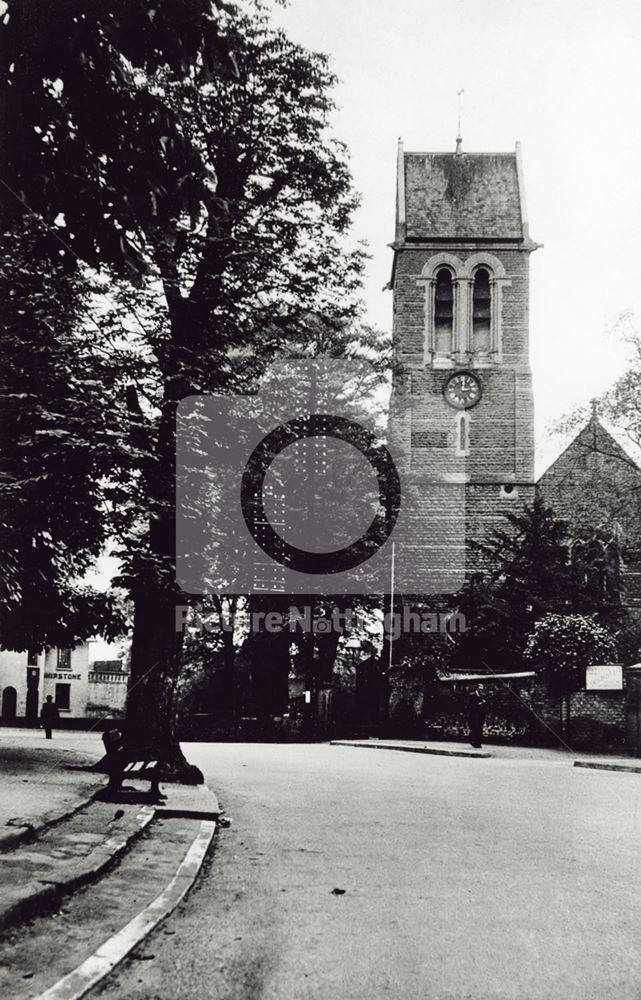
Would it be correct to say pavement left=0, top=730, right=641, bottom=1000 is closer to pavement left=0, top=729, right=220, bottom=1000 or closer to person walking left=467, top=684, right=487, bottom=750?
pavement left=0, top=729, right=220, bottom=1000

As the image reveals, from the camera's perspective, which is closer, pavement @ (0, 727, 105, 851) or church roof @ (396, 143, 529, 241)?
pavement @ (0, 727, 105, 851)

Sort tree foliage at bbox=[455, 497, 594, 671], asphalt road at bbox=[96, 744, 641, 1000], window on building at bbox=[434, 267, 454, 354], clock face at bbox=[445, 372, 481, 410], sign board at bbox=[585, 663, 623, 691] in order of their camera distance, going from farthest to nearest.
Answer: window on building at bbox=[434, 267, 454, 354]
clock face at bbox=[445, 372, 481, 410]
tree foliage at bbox=[455, 497, 594, 671]
sign board at bbox=[585, 663, 623, 691]
asphalt road at bbox=[96, 744, 641, 1000]

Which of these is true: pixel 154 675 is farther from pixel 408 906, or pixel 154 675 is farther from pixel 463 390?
pixel 463 390

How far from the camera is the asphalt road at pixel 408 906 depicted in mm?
4934

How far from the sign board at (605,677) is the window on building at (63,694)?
46.0 meters

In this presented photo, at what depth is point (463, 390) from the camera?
43.3 meters

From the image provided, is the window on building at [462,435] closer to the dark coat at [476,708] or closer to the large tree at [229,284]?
the dark coat at [476,708]

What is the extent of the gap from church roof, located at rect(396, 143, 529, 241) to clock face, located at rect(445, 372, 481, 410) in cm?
589

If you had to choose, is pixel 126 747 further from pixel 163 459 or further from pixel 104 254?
pixel 104 254

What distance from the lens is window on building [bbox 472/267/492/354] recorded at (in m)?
43.9

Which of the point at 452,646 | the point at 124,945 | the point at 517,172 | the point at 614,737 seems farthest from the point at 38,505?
the point at 517,172

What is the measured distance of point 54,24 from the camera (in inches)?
216

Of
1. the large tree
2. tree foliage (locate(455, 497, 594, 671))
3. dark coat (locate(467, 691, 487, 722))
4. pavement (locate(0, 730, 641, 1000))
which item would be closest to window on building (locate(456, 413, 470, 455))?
tree foliage (locate(455, 497, 594, 671))

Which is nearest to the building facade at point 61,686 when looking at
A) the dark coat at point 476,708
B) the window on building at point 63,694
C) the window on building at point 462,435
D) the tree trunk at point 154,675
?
the window on building at point 63,694
